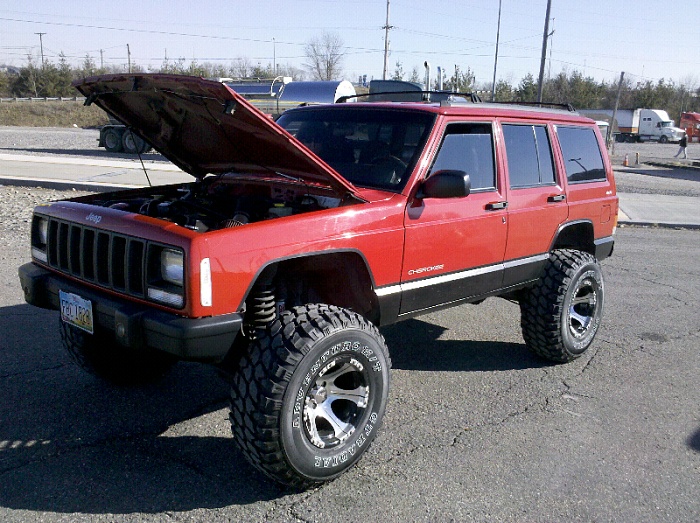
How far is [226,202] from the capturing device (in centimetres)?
431

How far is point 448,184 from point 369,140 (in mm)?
824

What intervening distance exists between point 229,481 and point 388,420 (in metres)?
1.16

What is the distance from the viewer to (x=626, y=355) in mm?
5445

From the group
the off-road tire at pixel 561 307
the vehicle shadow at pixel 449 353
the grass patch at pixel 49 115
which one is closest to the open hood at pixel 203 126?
the vehicle shadow at pixel 449 353

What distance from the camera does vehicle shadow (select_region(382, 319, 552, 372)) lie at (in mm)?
5059

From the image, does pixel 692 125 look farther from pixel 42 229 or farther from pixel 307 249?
pixel 42 229

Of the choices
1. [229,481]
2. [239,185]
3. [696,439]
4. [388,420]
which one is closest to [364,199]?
[239,185]

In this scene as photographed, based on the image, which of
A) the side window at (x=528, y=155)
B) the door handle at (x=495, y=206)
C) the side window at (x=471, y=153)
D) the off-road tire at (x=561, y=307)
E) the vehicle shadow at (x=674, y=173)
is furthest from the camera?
the vehicle shadow at (x=674, y=173)

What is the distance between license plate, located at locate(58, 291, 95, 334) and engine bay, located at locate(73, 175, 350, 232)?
644 millimetres

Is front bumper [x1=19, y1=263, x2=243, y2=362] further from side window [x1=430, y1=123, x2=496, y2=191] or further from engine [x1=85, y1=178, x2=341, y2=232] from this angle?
side window [x1=430, y1=123, x2=496, y2=191]

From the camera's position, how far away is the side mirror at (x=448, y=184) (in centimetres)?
364

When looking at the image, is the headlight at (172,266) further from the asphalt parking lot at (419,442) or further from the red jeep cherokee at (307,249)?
the asphalt parking lot at (419,442)

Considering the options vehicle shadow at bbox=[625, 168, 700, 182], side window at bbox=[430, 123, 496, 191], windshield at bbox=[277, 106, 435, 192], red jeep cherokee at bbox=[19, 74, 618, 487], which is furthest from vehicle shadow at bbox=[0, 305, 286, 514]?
vehicle shadow at bbox=[625, 168, 700, 182]

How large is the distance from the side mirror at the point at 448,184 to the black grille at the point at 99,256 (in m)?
1.65
